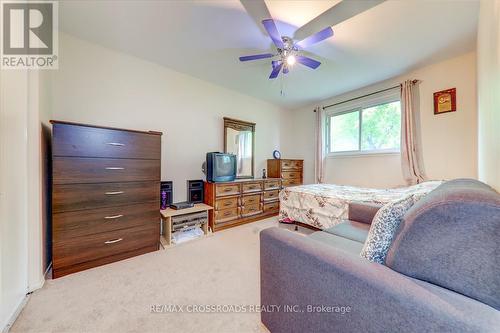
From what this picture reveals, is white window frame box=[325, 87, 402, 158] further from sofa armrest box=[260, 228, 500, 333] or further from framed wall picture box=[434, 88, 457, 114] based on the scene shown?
sofa armrest box=[260, 228, 500, 333]

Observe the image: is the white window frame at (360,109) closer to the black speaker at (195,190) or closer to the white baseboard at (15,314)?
the black speaker at (195,190)

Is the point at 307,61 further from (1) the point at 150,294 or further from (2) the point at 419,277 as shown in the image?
(1) the point at 150,294

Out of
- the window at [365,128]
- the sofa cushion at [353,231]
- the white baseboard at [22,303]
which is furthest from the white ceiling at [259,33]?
the white baseboard at [22,303]

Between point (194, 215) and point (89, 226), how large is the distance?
116 cm

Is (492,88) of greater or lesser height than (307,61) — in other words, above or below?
below

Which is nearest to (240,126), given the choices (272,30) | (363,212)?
(272,30)

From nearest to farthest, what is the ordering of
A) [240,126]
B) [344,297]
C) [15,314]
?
1. [344,297]
2. [15,314]
3. [240,126]

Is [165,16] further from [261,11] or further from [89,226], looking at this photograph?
[89,226]

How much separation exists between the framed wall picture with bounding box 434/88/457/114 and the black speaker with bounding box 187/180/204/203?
382 centimetres

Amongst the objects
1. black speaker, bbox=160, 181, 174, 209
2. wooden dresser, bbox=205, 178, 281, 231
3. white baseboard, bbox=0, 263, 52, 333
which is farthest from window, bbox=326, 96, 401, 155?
white baseboard, bbox=0, 263, 52, 333

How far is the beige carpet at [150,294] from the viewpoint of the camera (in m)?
1.24

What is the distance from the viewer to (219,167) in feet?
10.00

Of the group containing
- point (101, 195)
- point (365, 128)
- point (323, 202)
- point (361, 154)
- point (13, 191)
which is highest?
point (365, 128)

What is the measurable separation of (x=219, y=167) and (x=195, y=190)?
0.55 m
